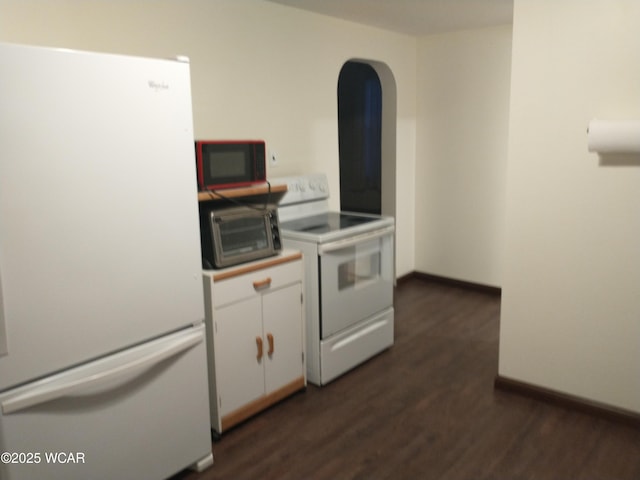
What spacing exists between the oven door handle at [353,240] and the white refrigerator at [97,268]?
87 centimetres

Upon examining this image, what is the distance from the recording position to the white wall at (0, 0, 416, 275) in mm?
2344

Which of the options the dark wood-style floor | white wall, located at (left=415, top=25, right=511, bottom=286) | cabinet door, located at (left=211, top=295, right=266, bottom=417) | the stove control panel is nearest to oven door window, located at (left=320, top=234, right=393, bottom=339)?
the dark wood-style floor

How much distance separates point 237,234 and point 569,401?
1.89 meters

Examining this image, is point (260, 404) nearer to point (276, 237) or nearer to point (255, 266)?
point (255, 266)

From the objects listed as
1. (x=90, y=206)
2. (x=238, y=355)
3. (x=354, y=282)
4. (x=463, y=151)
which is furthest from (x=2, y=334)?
(x=463, y=151)

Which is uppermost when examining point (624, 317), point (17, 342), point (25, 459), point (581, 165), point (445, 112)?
point (445, 112)

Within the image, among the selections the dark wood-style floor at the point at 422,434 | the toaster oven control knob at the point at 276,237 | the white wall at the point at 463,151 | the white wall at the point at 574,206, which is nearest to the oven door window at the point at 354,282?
the toaster oven control knob at the point at 276,237

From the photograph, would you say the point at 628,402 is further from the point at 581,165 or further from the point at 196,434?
the point at 196,434

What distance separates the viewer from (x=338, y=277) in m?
2.96

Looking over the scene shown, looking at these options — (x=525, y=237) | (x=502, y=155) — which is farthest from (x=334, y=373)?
(x=502, y=155)

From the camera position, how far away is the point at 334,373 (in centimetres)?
299

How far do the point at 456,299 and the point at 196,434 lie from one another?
2.83m

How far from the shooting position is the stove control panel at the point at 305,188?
10.7ft

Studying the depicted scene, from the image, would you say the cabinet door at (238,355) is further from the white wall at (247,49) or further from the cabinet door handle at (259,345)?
the white wall at (247,49)
